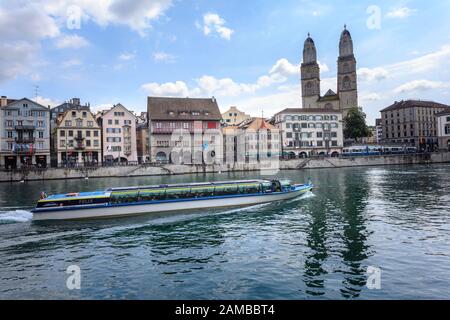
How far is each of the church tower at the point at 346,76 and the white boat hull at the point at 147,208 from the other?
119566mm

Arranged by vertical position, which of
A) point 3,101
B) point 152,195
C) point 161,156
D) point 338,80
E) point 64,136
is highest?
point 338,80

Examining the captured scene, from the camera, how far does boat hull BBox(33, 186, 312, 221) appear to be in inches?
1186

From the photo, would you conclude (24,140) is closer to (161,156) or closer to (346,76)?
(161,156)

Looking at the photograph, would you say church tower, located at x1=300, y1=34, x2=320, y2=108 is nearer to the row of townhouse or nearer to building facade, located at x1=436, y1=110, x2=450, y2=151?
building facade, located at x1=436, y1=110, x2=450, y2=151

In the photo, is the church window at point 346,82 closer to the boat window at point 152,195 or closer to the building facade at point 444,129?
the building facade at point 444,129

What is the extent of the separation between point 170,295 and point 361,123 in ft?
413

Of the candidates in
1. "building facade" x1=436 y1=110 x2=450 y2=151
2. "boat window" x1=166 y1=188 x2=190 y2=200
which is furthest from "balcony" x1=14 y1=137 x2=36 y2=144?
"building facade" x1=436 y1=110 x2=450 y2=151

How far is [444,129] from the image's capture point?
368ft

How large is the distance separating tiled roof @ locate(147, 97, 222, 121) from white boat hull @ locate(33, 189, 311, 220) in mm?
67628

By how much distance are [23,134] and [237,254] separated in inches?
3524

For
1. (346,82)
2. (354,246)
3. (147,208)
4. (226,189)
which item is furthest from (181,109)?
(354,246)

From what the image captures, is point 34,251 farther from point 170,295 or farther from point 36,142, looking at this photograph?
point 36,142

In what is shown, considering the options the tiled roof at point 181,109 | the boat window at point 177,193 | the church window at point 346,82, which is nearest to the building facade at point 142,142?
the tiled roof at point 181,109

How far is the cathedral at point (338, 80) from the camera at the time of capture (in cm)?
14425
